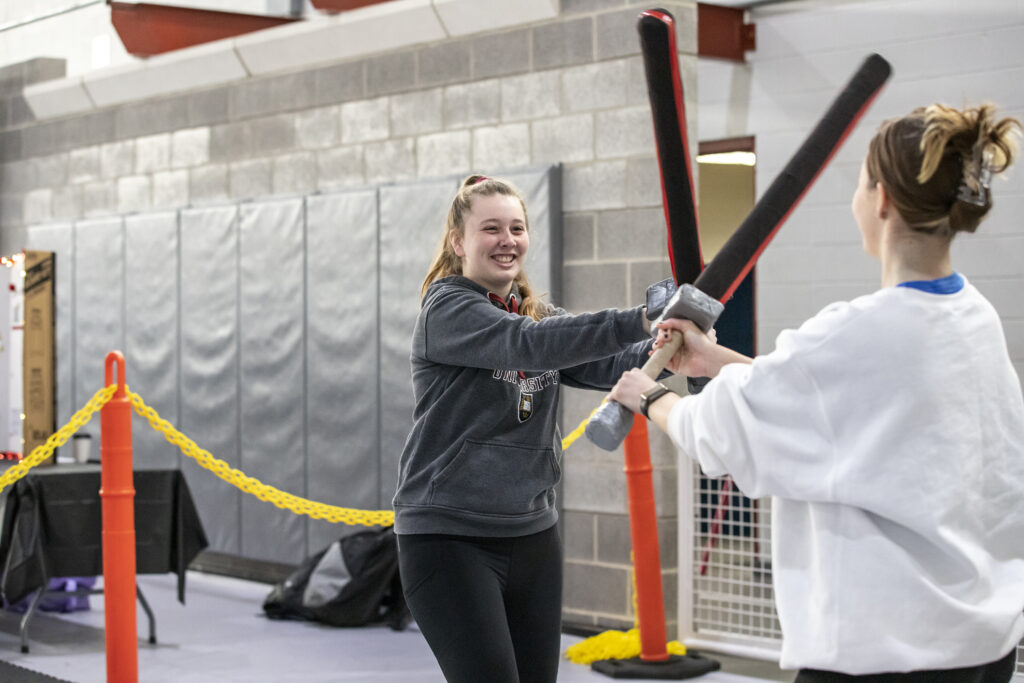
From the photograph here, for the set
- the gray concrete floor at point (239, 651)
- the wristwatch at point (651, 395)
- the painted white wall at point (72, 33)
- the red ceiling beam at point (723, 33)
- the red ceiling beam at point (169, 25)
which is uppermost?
the painted white wall at point (72, 33)

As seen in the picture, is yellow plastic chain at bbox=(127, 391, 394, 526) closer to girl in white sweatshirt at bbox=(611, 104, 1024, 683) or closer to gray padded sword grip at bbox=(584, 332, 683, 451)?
gray padded sword grip at bbox=(584, 332, 683, 451)

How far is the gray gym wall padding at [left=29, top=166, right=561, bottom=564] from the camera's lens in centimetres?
643

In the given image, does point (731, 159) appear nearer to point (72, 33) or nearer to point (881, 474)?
point (72, 33)

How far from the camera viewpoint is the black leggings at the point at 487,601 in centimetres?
246

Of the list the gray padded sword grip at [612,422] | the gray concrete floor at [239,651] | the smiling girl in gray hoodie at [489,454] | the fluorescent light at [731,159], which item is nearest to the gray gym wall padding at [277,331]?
the gray concrete floor at [239,651]

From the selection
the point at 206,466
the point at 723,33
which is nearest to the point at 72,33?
the point at 723,33

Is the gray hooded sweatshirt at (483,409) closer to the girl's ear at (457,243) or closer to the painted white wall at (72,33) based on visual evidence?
the girl's ear at (457,243)

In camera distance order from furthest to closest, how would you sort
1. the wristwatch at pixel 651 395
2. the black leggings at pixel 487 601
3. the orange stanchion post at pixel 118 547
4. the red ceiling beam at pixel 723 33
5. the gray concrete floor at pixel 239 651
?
the red ceiling beam at pixel 723 33
the gray concrete floor at pixel 239 651
the orange stanchion post at pixel 118 547
the black leggings at pixel 487 601
the wristwatch at pixel 651 395

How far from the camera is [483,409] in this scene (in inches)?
103

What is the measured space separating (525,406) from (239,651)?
333cm

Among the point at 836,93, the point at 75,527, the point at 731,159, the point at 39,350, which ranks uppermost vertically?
the point at 836,93

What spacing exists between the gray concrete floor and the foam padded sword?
2.97m

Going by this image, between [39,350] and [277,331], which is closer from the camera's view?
[39,350]

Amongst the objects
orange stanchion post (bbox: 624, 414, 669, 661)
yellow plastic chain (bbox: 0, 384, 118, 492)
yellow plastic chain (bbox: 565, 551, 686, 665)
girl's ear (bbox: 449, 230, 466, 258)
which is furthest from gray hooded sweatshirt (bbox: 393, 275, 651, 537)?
yellow plastic chain (bbox: 565, 551, 686, 665)
